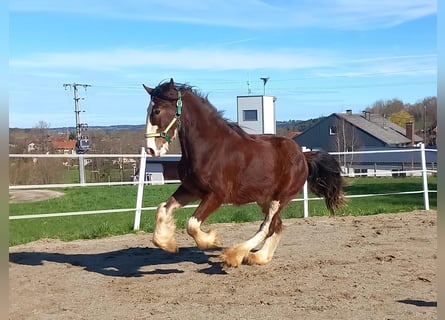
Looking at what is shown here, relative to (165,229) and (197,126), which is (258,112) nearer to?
(197,126)

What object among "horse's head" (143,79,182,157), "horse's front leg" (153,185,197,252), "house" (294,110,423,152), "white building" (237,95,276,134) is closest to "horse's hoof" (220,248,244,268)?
"horse's front leg" (153,185,197,252)

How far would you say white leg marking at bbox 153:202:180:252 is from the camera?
5426 mm

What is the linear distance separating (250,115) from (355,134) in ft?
47.1

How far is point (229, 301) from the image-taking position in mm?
4762

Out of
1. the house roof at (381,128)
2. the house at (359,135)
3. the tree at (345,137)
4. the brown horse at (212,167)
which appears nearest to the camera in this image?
the brown horse at (212,167)

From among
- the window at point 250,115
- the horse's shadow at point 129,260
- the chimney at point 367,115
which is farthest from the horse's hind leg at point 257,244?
the chimney at point 367,115

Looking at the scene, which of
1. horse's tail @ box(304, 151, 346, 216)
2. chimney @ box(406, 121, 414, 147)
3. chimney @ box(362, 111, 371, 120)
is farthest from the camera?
chimney @ box(362, 111, 371, 120)

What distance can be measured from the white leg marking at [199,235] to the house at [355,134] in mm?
44950

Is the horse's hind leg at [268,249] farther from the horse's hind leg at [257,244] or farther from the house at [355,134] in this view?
the house at [355,134]

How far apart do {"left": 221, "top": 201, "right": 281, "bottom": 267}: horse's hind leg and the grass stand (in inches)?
82.6

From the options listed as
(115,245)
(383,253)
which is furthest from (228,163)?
(115,245)

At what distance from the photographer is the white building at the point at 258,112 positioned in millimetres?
38694

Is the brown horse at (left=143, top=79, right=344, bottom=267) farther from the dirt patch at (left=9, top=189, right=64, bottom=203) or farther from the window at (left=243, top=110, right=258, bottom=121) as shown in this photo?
the window at (left=243, top=110, right=258, bottom=121)

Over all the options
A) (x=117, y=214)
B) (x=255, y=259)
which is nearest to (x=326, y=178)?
(x=255, y=259)
